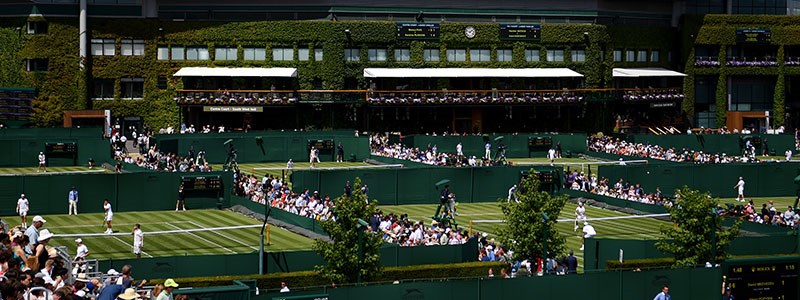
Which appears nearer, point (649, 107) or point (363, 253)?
point (363, 253)

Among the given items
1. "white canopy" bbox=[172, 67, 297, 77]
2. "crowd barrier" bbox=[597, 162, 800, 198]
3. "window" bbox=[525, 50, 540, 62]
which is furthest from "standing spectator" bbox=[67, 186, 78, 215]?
"window" bbox=[525, 50, 540, 62]

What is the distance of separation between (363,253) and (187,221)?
965 inches

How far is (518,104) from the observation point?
4572 inches

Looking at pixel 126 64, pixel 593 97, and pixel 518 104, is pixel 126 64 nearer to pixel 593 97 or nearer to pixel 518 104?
pixel 518 104

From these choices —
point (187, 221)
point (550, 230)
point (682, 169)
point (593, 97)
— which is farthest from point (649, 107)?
point (550, 230)

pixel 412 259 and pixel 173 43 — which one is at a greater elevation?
pixel 173 43

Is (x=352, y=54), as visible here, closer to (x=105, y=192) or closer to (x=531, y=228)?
(x=105, y=192)

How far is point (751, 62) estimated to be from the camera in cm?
12525

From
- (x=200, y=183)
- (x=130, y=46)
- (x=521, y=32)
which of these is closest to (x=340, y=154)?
(x=200, y=183)

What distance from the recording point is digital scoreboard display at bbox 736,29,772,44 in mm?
124375

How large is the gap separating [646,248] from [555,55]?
7487 centimetres

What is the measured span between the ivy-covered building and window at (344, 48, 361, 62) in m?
0.09

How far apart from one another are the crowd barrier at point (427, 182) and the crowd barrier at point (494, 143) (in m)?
23.2

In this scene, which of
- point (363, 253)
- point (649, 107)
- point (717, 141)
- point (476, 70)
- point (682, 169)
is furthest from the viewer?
point (649, 107)
